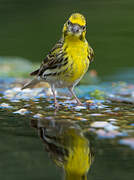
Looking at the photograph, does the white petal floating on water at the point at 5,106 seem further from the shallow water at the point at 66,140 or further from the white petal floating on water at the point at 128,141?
the white petal floating on water at the point at 128,141

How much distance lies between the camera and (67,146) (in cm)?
411

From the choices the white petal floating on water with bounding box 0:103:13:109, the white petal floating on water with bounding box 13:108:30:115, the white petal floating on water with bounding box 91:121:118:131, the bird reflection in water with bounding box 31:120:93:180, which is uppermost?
the white petal floating on water with bounding box 0:103:13:109

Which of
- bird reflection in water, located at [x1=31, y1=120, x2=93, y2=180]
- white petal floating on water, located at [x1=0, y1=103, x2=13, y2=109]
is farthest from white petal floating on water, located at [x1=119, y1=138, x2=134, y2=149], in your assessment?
white petal floating on water, located at [x1=0, y1=103, x2=13, y2=109]

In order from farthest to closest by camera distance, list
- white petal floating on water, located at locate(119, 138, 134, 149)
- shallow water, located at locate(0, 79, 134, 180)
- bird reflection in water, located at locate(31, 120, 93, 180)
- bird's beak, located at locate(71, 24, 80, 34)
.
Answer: bird's beak, located at locate(71, 24, 80, 34), white petal floating on water, located at locate(119, 138, 134, 149), bird reflection in water, located at locate(31, 120, 93, 180), shallow water, located at locate(0, 79, 134, 180)

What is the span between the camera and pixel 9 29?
664 inches

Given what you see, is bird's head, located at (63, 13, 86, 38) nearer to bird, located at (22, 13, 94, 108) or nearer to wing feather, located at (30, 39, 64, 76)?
bird, located at (22, 13, 94, 108)

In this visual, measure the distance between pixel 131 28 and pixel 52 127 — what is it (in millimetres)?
11564

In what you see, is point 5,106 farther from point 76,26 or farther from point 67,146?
point 67,146

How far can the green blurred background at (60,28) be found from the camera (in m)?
12.8

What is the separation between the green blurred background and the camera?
12781 millimetres

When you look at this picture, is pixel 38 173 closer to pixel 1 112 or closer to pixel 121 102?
pixel 1 112

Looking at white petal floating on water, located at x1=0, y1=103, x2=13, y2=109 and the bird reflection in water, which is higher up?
white petal floating on water, located at x1=0, y1=103, x2=13, y2=109

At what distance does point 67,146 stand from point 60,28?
40.2 feet

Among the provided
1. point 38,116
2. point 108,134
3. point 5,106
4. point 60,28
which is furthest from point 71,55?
point 60,28
